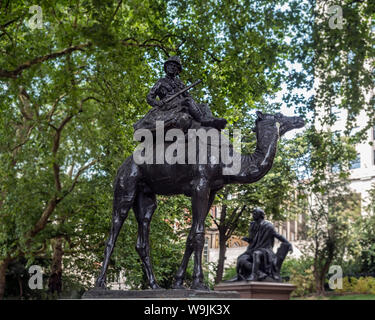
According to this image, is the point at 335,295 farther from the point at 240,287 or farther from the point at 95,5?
the point at 95,5

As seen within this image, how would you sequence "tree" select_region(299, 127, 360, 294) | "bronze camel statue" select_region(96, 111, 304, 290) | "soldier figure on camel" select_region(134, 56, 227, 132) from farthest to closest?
"tree" select_region(299, 127, 360, 294) → "soldier figure on camel" select_region(134, 56, 227, 132) → "bronze camel statue" select_region(96, 111, 304, 290)

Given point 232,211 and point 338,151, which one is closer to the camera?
point 338,151

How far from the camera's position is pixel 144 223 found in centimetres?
698

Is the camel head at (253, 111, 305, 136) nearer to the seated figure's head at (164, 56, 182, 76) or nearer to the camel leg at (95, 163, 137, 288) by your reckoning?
the seated figure's head at (164, 56, 182, 76)

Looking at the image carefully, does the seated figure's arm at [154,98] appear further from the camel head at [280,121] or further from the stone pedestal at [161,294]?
the stone pedestal at [161,294]

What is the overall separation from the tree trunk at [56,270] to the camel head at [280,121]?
18.5 meters

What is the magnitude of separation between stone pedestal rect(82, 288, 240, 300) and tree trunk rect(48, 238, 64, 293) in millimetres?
17889

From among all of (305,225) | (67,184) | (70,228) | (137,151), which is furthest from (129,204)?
(305,225)

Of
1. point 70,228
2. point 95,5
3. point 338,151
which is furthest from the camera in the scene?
point 70,228

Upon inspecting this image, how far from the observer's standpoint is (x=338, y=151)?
17484mm

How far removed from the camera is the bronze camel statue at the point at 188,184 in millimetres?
6461

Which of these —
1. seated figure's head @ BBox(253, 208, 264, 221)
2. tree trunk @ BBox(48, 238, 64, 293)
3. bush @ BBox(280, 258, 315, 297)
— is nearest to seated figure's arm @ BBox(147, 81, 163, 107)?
seated figure's head @ BBox(253, 208, 264, 221)

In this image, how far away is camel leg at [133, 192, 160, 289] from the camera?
6883mm
